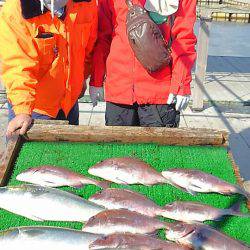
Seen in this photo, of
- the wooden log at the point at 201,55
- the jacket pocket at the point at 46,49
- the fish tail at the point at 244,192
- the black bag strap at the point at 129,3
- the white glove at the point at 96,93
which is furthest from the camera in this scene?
the wooden log at the point at 201,55

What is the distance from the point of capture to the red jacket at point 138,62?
3.53 meters

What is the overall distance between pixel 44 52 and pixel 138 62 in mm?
858

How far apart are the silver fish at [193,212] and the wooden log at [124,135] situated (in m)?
0.85

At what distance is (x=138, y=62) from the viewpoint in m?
3.57

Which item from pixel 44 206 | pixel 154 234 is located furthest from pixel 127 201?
pixel 44 206

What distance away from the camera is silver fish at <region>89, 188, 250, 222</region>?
2.46 m

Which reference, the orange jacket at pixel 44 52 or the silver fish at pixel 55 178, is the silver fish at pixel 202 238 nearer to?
the silver fish at pixel 55 178

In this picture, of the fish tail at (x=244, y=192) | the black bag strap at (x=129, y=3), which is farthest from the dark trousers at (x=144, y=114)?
the fish tail at (x=244, y=192)

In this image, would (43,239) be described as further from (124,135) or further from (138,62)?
(138,62)

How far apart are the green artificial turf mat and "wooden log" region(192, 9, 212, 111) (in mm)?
4074

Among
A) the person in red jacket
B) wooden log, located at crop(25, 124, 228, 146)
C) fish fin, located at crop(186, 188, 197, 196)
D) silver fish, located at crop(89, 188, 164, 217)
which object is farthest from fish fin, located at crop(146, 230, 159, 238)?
the person in red jacket

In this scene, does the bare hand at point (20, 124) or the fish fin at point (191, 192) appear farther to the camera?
the bare hand at point (20, 124)

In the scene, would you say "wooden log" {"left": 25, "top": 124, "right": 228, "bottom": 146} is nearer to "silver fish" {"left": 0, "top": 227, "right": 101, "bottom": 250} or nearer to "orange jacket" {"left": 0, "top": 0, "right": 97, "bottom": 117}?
"orange jacket" {"left": 0, "top": 0, "right": 97, "bottom": 117}

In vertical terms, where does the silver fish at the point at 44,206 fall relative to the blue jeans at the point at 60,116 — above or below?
above
